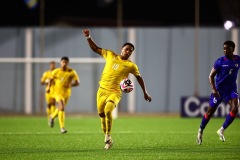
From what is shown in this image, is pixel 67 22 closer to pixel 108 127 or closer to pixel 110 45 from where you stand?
pixel 110 45

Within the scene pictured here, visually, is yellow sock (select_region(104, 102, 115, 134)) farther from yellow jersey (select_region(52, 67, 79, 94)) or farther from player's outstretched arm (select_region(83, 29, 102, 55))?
yellow jersey (select_region(52, 67, 79, 94))

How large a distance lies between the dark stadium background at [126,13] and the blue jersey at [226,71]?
26.7 m

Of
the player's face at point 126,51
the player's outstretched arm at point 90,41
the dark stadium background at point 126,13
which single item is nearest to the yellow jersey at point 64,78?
the player's outstretched arm at point 90,41

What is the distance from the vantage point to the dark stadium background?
139ft

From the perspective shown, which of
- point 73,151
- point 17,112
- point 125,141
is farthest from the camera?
point 17,112

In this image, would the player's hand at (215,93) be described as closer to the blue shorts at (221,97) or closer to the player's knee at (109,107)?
the blue shorts at (221,97)

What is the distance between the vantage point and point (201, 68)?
35.2 m

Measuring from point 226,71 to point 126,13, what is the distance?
2890 cm

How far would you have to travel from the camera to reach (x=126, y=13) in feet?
143

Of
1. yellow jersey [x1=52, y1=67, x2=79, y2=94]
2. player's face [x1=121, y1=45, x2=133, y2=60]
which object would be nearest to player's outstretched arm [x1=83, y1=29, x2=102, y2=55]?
player's face [x1=121, y1=45, x2=133, y2=60]

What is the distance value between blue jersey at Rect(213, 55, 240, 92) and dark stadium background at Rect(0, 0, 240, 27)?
1050 inches

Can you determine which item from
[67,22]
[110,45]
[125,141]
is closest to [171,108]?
[110,45]

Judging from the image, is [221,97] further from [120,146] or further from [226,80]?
[120,146]

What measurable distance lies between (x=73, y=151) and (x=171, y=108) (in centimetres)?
2230
